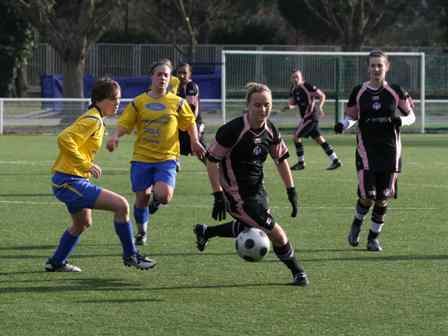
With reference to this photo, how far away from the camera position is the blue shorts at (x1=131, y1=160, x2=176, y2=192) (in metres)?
10.5

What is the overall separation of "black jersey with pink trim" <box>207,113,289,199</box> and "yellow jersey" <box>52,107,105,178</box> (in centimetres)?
97

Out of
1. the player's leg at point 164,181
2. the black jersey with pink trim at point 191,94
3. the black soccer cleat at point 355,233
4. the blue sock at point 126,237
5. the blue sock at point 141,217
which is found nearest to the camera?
the blue sock at point 126,237

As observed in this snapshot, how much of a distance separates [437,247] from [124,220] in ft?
11.3

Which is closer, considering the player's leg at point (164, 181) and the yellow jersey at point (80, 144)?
the yellow jersey at point (80, 144)

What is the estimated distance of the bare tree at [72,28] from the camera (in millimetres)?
37281

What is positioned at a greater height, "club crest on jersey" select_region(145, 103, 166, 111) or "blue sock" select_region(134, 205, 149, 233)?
"club crest on jersey" select_region(145, 103, 166, 111)

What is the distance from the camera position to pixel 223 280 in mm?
9000

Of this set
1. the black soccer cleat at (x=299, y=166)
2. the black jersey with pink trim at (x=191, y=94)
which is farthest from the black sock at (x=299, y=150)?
the black jersey with pink trim at (x=191, y=94)

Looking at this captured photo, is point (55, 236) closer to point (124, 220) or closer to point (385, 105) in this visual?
point (124, 220)

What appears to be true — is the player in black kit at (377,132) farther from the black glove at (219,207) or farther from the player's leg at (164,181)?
the black glove at (219,207)

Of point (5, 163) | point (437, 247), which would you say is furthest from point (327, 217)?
point (5, 163)

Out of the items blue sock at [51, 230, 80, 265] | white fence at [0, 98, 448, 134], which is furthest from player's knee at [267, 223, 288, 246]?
white fence at [0, 98, 448, 134]

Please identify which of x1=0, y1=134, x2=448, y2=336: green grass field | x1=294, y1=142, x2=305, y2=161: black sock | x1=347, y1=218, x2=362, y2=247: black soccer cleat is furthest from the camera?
x1=294, y1=142, x2=305, y2=161: black sock

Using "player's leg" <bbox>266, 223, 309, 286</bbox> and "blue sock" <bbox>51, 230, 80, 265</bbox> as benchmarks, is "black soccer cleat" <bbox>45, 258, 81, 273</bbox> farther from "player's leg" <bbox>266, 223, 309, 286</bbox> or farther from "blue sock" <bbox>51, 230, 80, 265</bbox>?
"player's leg" <bbox>266, 223, 309, 286</bbox>
